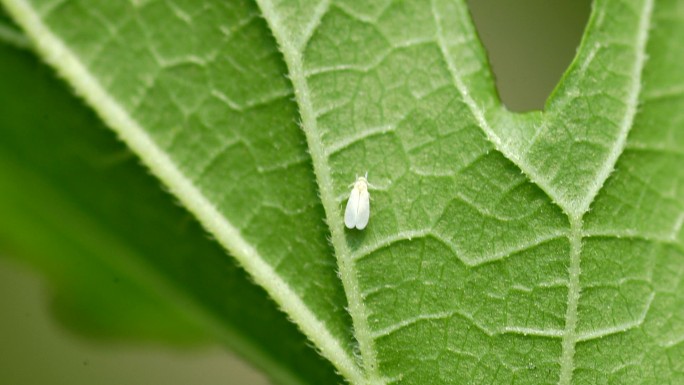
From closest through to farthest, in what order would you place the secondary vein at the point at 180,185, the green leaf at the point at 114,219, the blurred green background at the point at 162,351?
the secondary vein at the point at 180,185 < the green leaf at the point at 114,219 < the blurred green background at the point at 162,351

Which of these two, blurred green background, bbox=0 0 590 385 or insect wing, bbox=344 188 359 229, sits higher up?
blurred green background, bbox=0 0 590 385

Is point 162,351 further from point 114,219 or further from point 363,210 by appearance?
point 363,210

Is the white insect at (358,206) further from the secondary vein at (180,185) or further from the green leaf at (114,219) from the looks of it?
the green leaf at (114,219)

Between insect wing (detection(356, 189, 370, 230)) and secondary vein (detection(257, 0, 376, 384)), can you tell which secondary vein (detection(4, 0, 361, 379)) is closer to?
secondary vein (detection(257, 0, 376, 384))

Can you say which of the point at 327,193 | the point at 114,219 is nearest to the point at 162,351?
the point at 114,219

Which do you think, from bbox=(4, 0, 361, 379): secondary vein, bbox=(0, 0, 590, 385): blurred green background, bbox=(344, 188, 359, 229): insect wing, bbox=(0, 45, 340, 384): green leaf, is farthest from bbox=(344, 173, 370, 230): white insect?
bbox=(0, 0, 590, 385): blurred green background

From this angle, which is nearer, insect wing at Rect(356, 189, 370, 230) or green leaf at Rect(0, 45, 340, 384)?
insect wing at Rect(356, 189, 370, 230)

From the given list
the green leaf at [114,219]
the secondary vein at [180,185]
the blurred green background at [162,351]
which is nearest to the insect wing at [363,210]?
the secondary vein at [180,185]
